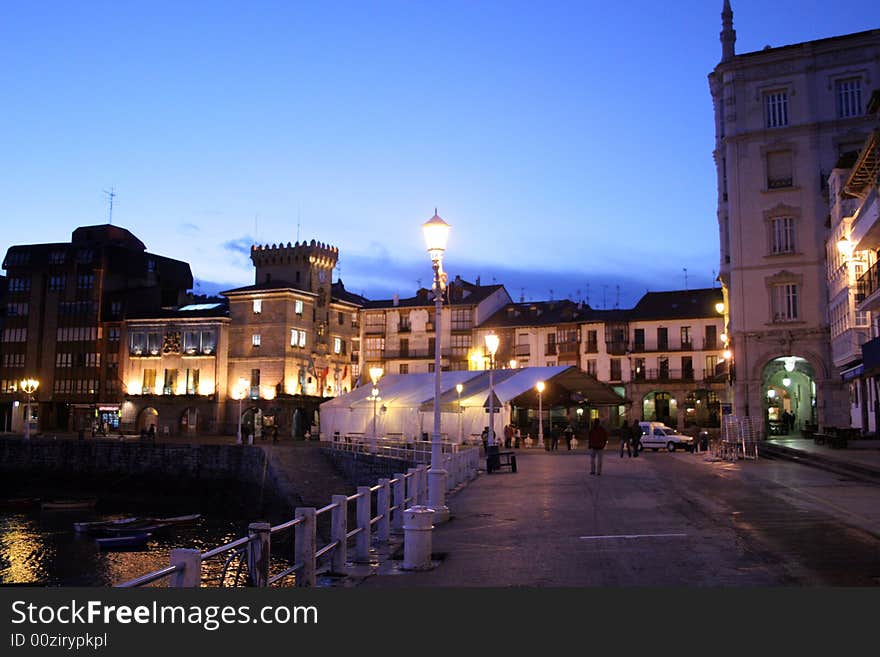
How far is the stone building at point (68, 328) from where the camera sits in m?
81.2

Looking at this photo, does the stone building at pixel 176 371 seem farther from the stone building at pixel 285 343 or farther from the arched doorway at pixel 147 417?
the stone building at pixel 285 343

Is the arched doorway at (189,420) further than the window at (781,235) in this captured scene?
Yes

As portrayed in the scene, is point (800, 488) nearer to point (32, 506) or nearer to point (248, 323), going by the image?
point (32, 506)

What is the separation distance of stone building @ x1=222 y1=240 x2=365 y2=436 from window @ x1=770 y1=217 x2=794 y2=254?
1573 inches

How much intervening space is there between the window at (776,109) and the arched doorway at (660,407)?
111 feet

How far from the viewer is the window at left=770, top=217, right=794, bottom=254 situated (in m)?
47.1

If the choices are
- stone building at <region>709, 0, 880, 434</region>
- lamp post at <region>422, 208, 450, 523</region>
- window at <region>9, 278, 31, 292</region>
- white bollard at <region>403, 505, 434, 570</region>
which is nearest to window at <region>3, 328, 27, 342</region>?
window at <region>9, 278, 31, 292</region>

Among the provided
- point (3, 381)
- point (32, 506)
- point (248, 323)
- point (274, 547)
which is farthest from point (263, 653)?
point (3, 381)

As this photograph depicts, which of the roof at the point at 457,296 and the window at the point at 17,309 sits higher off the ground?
the roof at the point at 457,296

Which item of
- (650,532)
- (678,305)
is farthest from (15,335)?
(650,532)

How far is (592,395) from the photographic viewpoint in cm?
4781

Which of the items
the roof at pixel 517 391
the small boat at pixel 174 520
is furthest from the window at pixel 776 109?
the small boat at pixel 174 520

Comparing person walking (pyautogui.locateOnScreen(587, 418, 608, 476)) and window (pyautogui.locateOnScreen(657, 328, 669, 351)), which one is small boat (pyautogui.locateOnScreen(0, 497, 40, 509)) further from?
window (pyautogui.locateOnScreen(657, 328, 669, 351))

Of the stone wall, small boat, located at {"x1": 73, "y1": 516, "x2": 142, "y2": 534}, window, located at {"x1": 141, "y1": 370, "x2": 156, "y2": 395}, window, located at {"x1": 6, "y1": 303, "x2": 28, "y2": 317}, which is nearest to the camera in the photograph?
small boat, located at {"x1": 73, "y1": 516, "x2": 142, "y2": 534}
